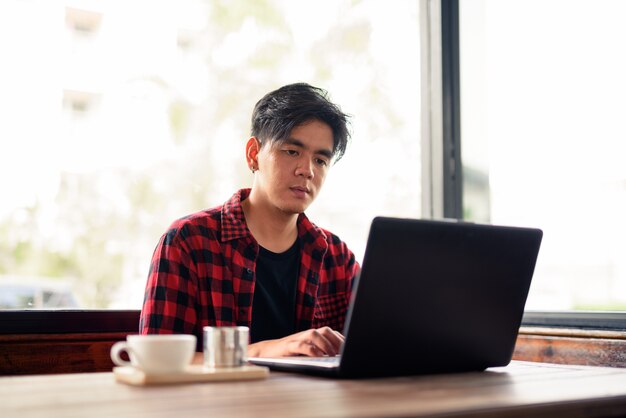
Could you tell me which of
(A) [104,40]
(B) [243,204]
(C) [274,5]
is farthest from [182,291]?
(C) [274,5]

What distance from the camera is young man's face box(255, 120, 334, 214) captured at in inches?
82.4

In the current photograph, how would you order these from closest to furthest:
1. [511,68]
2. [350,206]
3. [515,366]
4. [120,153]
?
1. [515,366]
2. [120,153]
3. [511,68]
4. [350,206]

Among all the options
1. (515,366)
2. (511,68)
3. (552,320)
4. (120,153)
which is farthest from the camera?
(511,68)

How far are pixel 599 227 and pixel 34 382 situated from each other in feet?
5.92

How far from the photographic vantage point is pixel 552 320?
2.40m

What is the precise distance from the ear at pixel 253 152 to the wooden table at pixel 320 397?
962 millimetres

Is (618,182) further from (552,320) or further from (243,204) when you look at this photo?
(243,204)

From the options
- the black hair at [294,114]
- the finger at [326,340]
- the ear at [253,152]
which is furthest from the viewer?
the ear at [253,152]

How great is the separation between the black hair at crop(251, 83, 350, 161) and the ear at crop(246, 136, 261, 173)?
2 cm

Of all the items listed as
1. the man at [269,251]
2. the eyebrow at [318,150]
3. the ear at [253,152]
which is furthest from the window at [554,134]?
the ear at [253,152]

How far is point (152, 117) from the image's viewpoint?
2664 mm

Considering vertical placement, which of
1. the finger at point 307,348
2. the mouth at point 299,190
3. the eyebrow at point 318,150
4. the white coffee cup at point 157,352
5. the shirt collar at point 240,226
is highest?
the eyebrow at point 318,150

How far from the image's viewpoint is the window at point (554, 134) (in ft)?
7.84

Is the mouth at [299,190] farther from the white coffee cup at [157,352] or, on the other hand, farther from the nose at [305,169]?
the white coffee cup at [157,352]
